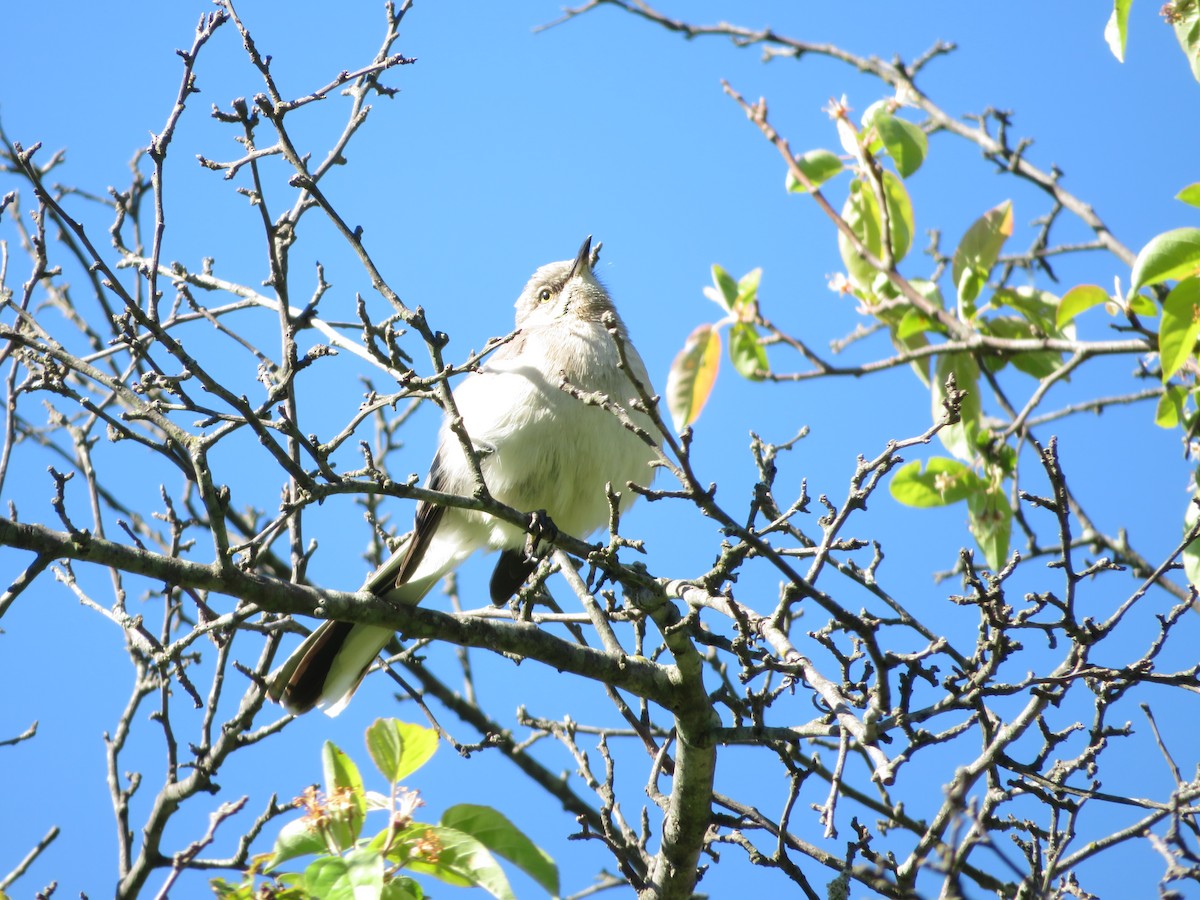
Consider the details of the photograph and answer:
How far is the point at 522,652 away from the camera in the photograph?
3.62 m

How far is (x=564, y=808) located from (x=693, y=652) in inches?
85.9

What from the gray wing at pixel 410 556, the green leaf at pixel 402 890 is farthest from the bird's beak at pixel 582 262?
the green leaf at pixel 402 890

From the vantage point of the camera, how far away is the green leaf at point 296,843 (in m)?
2.98

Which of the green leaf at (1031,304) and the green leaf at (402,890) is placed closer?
the green leaf at (402,890)

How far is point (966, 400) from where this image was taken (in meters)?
3.55

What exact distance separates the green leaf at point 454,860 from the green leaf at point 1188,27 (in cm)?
293

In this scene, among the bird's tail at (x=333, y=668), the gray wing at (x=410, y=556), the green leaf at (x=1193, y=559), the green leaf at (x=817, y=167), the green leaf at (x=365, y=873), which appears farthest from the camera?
the gray wing at (x=410, y=556)

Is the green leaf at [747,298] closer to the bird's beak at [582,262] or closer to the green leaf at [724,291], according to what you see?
the green leaf at [724,291]

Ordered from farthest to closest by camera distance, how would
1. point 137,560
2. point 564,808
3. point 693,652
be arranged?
point 564,808
point 693,652
point 137,560

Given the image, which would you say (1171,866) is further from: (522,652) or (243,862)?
(243,862)

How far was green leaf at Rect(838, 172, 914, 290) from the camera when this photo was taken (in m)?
3.47

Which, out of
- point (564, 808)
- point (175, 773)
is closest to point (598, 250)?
point (175, 773)

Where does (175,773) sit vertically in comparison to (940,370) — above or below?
below

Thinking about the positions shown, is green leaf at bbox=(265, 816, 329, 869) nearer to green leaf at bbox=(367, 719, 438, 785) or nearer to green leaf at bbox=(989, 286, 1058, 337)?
green leaf at bbox=(367, 719, 438, 785)
